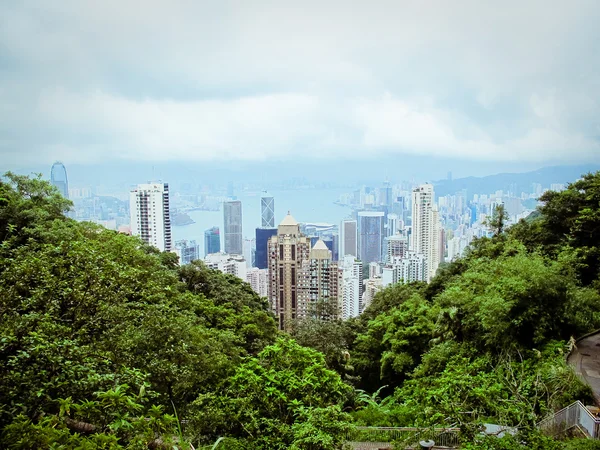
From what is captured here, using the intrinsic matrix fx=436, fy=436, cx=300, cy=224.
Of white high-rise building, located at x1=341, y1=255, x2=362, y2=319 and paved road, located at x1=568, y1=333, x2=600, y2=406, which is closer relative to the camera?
paved road, located at x1=568, y1=333, x2=600, y2=406

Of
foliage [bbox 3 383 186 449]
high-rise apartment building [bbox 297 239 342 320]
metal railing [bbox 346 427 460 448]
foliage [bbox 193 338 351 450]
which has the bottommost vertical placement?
high-rise apartment building [bbox 297 239 342 320]

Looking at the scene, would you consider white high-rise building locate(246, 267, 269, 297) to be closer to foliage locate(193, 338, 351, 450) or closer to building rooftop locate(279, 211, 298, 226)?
building rooftop locate(279, 211, 298, 226)

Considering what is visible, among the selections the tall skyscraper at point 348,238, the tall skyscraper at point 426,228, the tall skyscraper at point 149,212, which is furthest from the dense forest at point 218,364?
the tall skyscraper at point 348,238

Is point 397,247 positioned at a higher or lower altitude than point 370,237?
Result: higher

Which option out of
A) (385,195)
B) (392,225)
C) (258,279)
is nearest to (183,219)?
(258,279)

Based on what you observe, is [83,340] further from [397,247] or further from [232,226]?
[232,226]

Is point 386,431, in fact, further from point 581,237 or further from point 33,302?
point 581,237

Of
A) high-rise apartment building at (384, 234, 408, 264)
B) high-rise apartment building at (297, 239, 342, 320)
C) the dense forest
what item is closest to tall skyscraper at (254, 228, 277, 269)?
high-rise apartment building at (384, 234, 408, 264)
